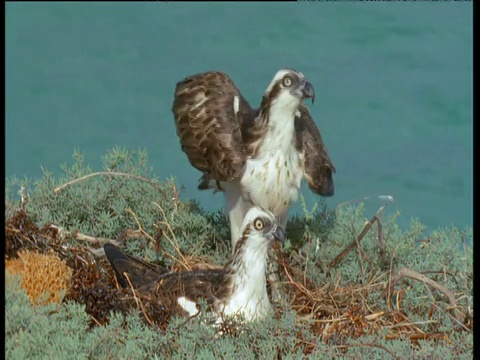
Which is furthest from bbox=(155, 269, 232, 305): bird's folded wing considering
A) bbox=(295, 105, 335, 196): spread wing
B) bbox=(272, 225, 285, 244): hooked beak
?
bbox=(295, 105, 335, 196): spread wing

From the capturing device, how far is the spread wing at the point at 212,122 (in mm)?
6055

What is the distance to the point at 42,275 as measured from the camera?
577 centimetres

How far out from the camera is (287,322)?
17.8ft

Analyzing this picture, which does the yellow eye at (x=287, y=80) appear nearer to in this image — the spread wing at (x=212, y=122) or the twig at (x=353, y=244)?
the spread wing at (x=212, y=122)

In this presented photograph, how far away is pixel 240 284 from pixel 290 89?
99cm

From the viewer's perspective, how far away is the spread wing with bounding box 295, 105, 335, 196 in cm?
618

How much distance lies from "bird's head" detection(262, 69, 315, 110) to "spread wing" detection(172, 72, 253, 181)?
11.8 inches

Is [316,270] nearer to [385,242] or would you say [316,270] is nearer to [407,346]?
[385,242]

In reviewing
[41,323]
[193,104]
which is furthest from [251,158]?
[41,323]

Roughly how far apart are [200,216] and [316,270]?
2.39ft

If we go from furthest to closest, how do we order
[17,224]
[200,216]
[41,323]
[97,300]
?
[200,216]
[17,224]
[97,300]
[41,323]

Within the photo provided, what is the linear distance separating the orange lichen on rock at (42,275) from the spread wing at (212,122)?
863mm

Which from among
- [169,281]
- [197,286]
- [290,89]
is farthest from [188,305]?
[290,89]

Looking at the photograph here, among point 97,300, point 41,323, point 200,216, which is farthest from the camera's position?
point 200,216
